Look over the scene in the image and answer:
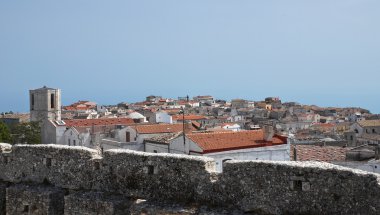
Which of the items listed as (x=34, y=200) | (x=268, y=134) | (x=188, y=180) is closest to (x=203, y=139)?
(x=268, y=134)

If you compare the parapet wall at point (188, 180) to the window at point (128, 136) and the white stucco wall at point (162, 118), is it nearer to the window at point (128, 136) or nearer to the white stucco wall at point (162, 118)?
the window at point (128, 136)

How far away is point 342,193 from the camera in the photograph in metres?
9.42

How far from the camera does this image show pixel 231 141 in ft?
88.8

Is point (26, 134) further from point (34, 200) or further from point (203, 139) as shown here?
point (34, 200)

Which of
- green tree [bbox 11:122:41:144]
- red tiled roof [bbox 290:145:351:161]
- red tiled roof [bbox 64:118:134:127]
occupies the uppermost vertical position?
red tiled roof [bbox 290:145:351:161]

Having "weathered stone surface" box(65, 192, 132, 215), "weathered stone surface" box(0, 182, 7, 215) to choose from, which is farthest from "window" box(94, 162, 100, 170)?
"weathered stone surface" box(0, 182, 7, 215)

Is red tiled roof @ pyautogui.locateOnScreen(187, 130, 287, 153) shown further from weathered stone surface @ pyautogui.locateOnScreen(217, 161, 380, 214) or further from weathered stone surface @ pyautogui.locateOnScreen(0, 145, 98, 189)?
weathered stone surface @ pyautogui.locateOnScreen(217, 161, 380, 214)

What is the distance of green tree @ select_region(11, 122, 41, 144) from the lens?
6056cm

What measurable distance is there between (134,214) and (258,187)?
285cm

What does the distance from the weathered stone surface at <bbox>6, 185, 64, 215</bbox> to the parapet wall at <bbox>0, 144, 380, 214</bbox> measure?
5 centimetres

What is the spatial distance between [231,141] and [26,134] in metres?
41.2

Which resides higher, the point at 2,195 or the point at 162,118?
the point at 2,195

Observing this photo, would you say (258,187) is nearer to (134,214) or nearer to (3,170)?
(134,214)

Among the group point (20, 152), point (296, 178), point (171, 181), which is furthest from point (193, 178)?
point (20, 152)
